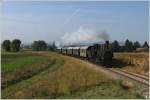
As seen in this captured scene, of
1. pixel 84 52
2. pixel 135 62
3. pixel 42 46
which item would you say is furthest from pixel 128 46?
pixel 135 62

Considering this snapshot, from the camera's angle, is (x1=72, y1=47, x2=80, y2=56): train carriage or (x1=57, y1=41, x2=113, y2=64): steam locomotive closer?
(x1=57, y1=41, x2=113, y2=64): steam locomotive

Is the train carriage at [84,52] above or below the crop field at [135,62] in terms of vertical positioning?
above

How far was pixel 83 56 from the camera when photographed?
4438 centimetres

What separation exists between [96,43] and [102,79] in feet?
67.7

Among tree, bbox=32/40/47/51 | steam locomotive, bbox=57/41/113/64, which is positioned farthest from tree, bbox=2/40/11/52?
steam locomotive, bbox=57/41/113/64

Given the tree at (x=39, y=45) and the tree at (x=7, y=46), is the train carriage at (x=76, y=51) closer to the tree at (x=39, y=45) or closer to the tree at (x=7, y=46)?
the tree at (x=39, y=45)

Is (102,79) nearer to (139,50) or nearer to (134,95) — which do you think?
(134,95)

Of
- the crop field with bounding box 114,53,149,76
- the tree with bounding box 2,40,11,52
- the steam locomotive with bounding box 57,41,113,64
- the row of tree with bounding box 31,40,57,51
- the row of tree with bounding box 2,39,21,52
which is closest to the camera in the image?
the crop field with bounding box 114,53,149,76

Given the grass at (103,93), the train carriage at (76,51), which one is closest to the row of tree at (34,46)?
the train carriage at (76,51)

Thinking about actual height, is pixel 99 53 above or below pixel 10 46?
below

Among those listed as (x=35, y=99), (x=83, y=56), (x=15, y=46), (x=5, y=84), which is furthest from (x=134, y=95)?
(x=15, y=46)

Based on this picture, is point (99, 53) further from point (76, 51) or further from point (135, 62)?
point (76, 51)

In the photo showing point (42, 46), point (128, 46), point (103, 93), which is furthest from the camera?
point (42, 46)

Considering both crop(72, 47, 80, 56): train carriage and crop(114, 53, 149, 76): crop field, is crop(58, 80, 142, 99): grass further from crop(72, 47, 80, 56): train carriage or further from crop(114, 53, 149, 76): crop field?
crop(72, 47, 80, 56): train carriage
